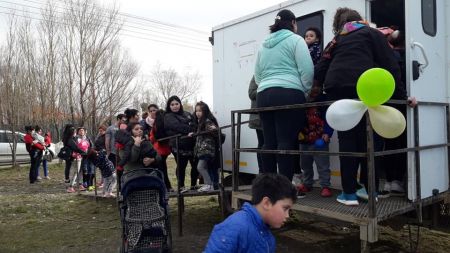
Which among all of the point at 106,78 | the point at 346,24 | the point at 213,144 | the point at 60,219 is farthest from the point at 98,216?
the point at 106,78

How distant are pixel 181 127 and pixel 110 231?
81.9 inches

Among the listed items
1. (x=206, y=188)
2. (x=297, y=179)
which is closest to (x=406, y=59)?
(x=297, y=179)

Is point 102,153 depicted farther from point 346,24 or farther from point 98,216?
point 346,24

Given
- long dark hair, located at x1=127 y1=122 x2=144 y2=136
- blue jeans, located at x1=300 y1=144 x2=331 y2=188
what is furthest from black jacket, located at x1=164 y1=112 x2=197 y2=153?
blue jeans, located at x1=300 y1=144 x2=331 y2=188

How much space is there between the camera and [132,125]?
6754 mm

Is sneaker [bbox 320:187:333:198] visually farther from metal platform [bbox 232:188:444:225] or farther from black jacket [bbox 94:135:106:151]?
black jacket [bbox 94:135:106:151]

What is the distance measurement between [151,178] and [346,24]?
296 centimetres

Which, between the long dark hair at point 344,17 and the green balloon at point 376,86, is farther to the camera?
the long dark hair at point 344,17

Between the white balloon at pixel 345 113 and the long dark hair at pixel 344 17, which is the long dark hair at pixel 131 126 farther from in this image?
the white balloon at pixel 345 113

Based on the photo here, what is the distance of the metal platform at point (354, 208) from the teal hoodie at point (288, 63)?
108 cm

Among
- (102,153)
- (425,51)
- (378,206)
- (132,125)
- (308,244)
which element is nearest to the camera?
(378,206)

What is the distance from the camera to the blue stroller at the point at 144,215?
5.18 meters

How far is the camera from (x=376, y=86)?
3.25m

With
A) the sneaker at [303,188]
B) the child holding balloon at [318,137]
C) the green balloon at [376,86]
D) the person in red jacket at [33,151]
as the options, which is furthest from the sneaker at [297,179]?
the person in red jacket at [33,151]
